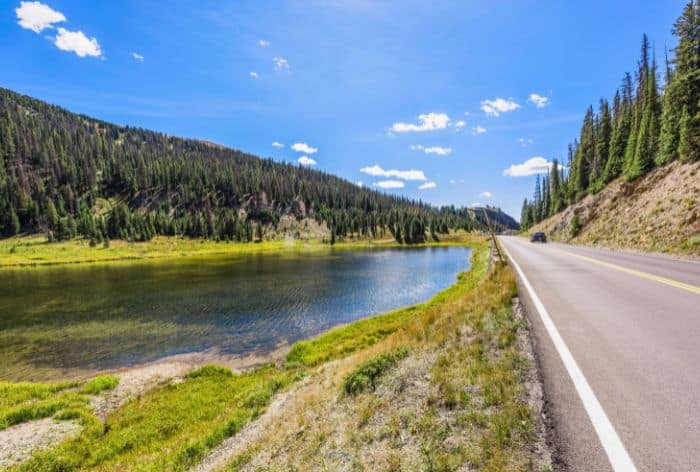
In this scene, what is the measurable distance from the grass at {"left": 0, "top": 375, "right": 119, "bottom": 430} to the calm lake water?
12.3ft

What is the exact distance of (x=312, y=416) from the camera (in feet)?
24.6

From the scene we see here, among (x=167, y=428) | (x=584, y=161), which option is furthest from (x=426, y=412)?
(x=584, y=161)

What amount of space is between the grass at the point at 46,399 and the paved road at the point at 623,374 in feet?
53.5

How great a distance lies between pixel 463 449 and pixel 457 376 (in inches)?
84.9

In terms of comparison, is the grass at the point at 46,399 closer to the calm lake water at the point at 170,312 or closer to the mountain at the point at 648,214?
the calm lake water at the point at 170,312

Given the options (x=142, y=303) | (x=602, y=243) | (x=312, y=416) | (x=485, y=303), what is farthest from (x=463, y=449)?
(x=602, y=243)

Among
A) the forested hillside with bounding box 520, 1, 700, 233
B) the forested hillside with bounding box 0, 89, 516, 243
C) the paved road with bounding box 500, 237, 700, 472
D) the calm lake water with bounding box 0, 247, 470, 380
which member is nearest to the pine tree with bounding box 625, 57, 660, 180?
the forested hillside with bounding box 520, 1, 700, 233

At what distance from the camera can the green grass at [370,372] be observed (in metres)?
7.82

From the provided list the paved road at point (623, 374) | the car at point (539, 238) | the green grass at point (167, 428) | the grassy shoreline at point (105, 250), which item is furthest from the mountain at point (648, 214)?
the grassy shoreline at point (105, 250)

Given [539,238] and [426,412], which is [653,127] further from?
[426,412]

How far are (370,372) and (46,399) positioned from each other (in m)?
15.5

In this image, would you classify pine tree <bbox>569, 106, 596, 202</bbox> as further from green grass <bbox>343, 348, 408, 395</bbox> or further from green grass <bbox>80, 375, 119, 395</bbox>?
green grass <bbox>80, 375, 119, 395</bbox>

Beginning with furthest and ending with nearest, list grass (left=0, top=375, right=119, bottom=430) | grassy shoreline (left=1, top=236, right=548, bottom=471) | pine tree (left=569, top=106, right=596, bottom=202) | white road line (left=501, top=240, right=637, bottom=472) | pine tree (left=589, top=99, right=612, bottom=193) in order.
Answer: pine tree (left=569, top=106, right=596, bottom=202) < pine tree (left=589, top=99, right=612, bottom=193) < grass (left=0, top=375, right=119, bottom=430) < grassy shoreline (left=1, top=236, right=548, bottom=471) < white road line (left=501, top=240, right=637, bottom=472)

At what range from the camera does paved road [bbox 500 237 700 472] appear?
3.73 m
